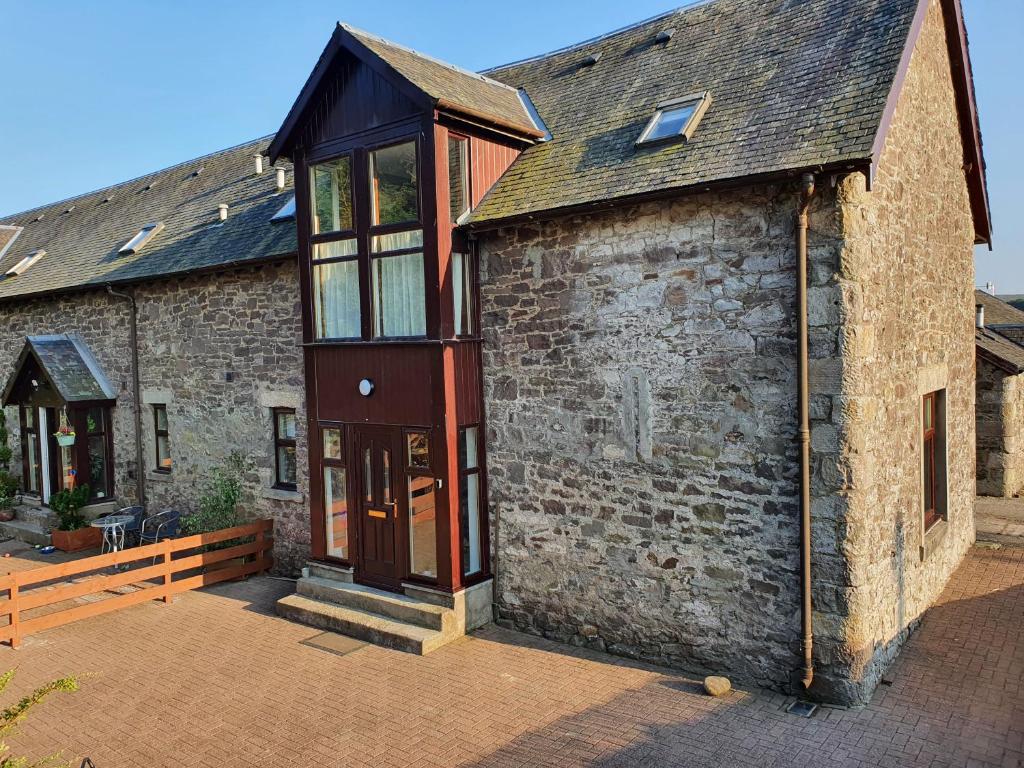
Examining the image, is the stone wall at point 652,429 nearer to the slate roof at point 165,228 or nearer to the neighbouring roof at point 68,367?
the slate roof at point 165,228

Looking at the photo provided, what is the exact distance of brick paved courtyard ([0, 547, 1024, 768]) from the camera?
20.7 ft

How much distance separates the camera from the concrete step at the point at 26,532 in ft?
46.5

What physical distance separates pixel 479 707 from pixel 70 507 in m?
10.5

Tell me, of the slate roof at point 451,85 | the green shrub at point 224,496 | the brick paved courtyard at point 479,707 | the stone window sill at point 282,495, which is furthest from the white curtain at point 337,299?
the brick paved courtyard at point 479,707

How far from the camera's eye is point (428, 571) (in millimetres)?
9375

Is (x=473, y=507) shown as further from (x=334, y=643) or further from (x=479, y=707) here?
(x=479, y=707)

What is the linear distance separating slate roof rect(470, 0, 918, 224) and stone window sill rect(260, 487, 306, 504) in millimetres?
5245

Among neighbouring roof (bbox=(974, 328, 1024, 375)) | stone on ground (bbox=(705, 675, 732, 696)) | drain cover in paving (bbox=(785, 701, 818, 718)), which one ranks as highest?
neighbouring roof (bbox=(974, 328, 1024, 375))

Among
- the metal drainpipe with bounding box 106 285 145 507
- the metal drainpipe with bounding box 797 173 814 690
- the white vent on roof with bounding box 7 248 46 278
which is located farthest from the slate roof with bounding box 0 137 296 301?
the metal drainpipe with bounding box 797 173 814 690

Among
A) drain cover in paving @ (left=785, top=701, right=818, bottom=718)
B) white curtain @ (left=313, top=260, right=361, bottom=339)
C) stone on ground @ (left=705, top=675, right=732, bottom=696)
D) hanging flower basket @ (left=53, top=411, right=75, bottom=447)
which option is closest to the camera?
drain cover in paving @ (left=785, top=701, right=818, bottom=718)

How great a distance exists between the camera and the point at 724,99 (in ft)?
28.3

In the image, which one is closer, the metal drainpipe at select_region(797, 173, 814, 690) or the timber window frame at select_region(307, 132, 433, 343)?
the metal drainpipe at select_region(797, 173, 814, 690)

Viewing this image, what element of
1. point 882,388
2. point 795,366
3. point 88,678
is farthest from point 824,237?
point 88,678

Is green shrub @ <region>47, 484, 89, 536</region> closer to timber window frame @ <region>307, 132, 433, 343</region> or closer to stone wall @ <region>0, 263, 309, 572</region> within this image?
stone wall @ <region>0, 263, 309, 572</region>
